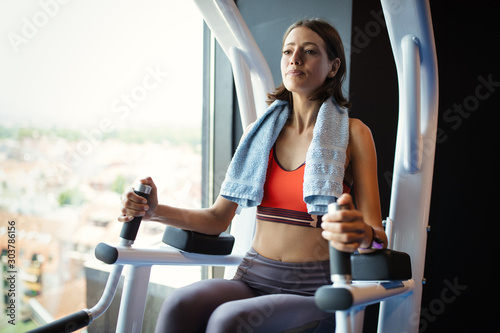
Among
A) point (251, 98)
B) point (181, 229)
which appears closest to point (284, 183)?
point (181, 229)

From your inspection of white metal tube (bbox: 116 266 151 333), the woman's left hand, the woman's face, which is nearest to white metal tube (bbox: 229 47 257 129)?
the woman's face

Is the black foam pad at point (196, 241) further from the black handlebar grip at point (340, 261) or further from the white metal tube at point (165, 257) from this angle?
the black handlebar grip at point (340, 261)

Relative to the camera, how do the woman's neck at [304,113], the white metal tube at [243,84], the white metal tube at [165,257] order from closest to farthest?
the white metal tube at [165,257] → the woman's neck at [304,113] → the white metal tube at [243,84]

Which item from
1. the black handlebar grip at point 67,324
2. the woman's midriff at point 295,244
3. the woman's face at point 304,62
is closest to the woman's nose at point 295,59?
the woman's face at point 304,62

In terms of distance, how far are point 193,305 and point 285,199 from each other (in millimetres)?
384

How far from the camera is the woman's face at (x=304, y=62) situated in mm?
1237

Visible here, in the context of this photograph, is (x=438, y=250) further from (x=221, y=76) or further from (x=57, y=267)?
(x=57, y=267)

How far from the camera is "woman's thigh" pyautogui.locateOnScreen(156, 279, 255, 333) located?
1.04 meters

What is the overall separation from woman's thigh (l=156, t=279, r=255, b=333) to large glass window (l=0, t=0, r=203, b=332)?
26.4 inches

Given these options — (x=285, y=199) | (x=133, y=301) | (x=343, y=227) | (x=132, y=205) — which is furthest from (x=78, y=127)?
(x=343, y=227)

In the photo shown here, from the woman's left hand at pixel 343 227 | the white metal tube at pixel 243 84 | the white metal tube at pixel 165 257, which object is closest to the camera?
the woman's left hand at pixel 343 227

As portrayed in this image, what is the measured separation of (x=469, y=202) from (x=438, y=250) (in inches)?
10.5

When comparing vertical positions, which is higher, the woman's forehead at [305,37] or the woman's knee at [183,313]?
the woman's forehead at [305,37]

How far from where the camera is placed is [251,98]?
155 cm
